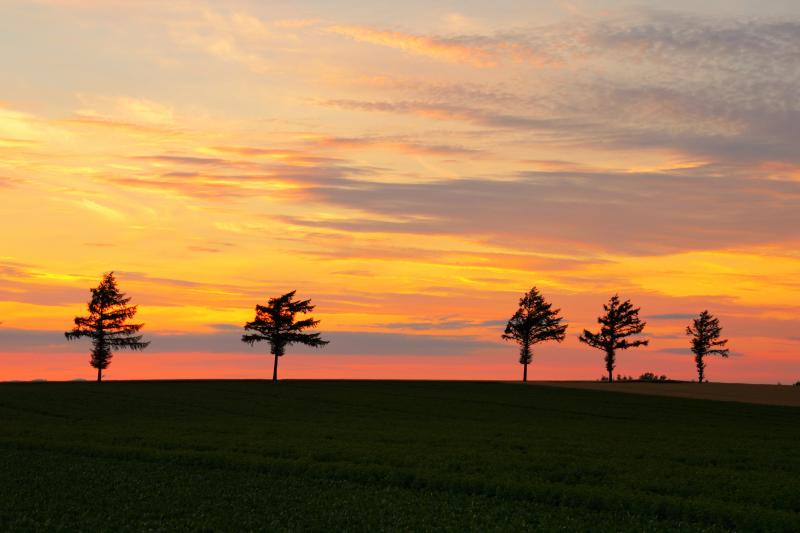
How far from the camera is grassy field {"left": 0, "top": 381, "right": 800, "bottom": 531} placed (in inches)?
1132

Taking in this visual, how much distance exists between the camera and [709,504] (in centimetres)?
3102

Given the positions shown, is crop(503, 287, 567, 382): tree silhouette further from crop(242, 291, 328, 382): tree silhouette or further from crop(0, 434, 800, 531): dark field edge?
crop(0, 434, 800, 531): dark field edge

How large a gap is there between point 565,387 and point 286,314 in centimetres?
3738

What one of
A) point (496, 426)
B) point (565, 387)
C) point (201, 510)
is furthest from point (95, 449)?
point (565, 387)

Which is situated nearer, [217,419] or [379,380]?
[217,419]

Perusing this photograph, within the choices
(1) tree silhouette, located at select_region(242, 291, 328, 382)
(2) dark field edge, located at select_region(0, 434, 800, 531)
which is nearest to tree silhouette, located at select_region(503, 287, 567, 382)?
(1) tree silhouette, located at select_region(242, 291, 328, 382)

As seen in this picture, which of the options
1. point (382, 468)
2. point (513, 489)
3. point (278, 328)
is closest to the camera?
point (513, 489)

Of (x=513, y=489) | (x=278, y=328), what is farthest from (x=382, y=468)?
(x=278, y=328)

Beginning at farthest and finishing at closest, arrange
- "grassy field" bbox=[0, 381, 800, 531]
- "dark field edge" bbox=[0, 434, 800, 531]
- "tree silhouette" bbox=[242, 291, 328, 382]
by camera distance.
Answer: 1. "tree silhouette" bbox=[242, 291, 328, 382]
2. "dark field edge" bbox=[0, 434, 800, 531]
3. "grassy field" bbox=[0, 381, 800, 531]

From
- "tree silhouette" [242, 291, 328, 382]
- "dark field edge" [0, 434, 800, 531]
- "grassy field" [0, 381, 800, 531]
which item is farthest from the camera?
"tree silhouette" [242, 291, 328, 382]

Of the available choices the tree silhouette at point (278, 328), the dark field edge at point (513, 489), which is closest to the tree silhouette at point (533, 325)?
the tree silhouette at point (278, 328)

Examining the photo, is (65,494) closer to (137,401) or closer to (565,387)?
(137,401)

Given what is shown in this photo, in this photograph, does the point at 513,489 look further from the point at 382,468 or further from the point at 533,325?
the point at 533,325

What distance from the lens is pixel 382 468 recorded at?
3875 cm
